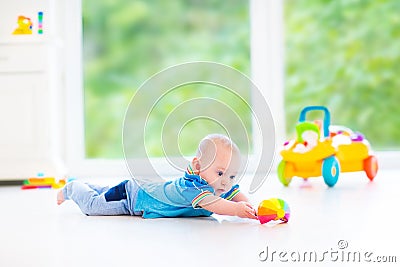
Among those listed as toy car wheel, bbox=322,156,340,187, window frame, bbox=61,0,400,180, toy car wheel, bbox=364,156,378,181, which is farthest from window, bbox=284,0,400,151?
toy car wheel, bbox=322,156,340,187

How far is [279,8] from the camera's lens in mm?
3381

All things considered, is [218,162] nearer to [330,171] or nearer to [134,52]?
[330,171]

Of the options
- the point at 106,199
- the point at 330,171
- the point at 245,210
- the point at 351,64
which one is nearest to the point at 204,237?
the point at 245,210

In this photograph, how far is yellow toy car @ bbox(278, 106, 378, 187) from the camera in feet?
7.84

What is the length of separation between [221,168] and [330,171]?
0.95m

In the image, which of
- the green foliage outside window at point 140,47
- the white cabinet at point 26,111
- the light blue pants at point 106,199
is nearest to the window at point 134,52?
the green foliage outside window at point 140,47

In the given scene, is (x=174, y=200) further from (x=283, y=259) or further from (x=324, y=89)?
(x=324, y=89)

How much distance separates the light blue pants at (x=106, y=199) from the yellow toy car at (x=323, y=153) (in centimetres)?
94

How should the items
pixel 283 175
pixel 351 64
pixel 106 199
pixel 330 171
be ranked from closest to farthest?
pixel 106 199 < pixel 330 171 < pixel 283 175 < pixel 351 64

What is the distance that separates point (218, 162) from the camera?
1538 mm

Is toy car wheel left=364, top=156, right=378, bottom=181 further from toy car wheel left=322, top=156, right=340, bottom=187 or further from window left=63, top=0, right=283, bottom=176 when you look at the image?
window left=63, top=0, right=283, bottom=176

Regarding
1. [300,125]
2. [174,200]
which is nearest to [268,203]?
[174,200]

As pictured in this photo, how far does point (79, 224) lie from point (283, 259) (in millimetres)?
676

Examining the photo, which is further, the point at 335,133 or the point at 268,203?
the point at 335,133
